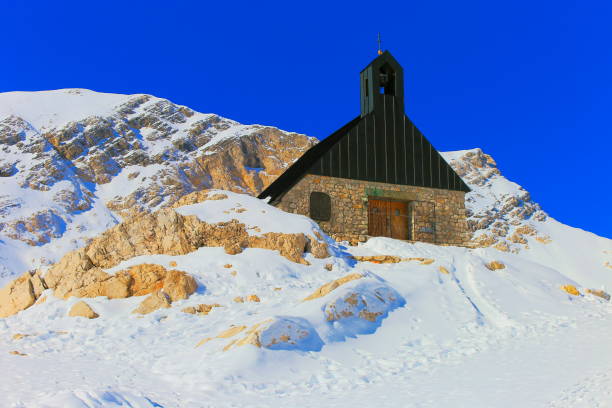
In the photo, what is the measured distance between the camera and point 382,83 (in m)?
26.0

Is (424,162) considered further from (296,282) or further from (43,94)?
(43,94)

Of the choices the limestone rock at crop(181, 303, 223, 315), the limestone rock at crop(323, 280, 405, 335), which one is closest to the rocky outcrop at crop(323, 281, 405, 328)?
the limestone rock at crop(323, 280, 405, 335)

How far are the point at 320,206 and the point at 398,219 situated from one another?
3342mm

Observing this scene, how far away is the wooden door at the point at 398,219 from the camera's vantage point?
78.9ft

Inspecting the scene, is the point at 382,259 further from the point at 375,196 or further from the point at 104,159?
the point at 104,159

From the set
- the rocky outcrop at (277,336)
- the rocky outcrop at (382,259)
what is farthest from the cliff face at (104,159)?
the rocky outcrop at (277,336)

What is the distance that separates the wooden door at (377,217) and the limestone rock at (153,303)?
10.7m

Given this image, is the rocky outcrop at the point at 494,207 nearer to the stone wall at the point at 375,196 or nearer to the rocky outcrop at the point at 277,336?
the stone wall at the point at 375,196

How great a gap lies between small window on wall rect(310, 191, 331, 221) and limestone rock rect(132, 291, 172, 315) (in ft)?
28.6

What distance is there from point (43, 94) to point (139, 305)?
3365 inches

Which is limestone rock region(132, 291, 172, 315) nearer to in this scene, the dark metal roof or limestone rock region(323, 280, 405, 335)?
limestone rock region(323, 280, 405, 335)

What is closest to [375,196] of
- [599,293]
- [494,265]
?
[494,265]

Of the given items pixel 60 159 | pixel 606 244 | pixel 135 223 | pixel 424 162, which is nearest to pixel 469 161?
pixel 606 244

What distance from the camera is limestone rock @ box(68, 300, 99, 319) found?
46.9 ft
